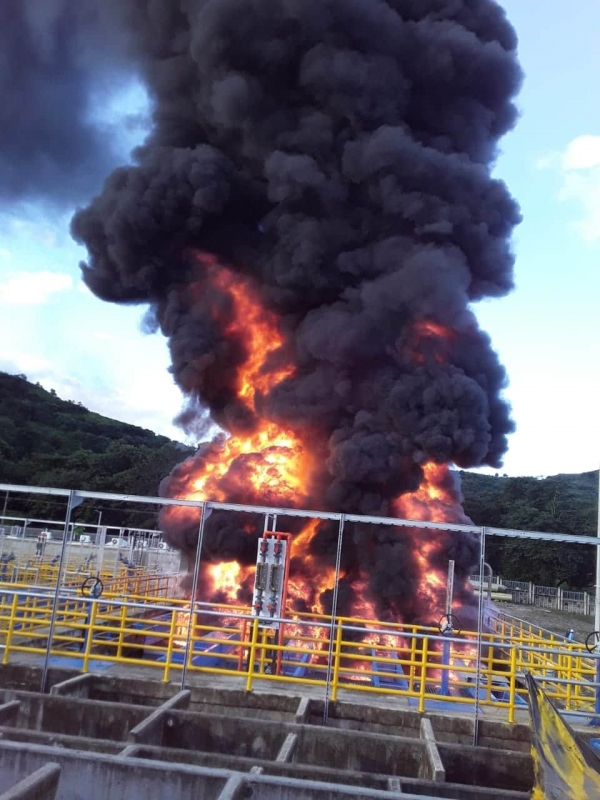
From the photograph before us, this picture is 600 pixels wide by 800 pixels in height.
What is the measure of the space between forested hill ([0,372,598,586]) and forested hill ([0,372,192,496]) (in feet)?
0.32

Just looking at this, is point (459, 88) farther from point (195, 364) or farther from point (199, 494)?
point (199, 494)

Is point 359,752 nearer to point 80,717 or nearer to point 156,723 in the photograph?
point 156,723

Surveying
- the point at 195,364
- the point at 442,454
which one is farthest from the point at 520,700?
the point at 195,364

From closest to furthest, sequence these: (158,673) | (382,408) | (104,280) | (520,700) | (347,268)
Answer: (158,673) < (520,700) < (382,408) < (347,268) < (104,280)

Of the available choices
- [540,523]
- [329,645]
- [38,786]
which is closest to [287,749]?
[329,645]

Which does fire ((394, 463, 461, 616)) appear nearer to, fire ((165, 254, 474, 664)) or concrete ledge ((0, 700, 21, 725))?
fire ((165, 254, 474, 664))

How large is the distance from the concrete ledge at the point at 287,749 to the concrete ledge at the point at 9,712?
3.46 m

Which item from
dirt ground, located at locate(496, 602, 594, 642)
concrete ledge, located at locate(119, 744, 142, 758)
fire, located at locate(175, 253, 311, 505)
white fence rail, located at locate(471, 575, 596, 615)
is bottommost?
dirt ground, located at locate(496, 602, 594, 642)

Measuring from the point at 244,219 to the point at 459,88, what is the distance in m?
9.46

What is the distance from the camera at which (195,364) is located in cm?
2330

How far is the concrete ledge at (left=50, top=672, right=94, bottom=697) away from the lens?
9.05 metres

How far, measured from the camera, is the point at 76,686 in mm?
9469

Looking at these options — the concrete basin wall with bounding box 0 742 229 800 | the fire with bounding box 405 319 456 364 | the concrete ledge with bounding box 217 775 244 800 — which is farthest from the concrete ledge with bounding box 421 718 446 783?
the fire with bounding box 405 319 456 364

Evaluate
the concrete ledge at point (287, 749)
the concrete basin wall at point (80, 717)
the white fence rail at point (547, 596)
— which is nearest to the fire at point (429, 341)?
the concrete ledge at point (287, 749)
